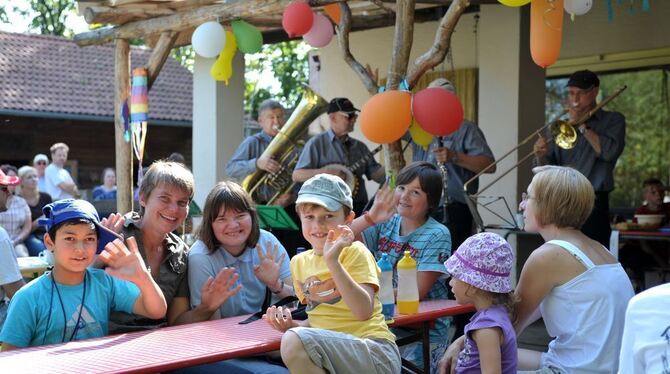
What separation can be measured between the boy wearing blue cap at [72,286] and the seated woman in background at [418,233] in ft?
3.89

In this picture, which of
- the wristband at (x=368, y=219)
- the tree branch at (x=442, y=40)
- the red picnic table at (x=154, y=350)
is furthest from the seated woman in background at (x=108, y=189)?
the red picnic table at (x=154, y=350)

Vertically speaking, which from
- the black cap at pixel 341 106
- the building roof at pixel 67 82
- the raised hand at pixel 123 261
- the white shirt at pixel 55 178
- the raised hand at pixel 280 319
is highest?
the building roof at pixel 67 82

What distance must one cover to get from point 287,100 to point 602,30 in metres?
16.9

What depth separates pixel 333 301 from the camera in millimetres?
3152

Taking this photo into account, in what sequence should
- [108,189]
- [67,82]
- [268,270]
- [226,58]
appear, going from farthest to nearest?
[67,82] → [108,189] → [226,58] → [268,270]

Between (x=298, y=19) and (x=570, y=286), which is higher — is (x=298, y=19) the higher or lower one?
the higher one

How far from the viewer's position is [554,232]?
127 inches

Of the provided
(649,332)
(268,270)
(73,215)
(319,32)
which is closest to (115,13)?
(319,32)

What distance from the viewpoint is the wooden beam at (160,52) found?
882cm

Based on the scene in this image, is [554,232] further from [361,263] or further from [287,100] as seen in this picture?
[287,100]

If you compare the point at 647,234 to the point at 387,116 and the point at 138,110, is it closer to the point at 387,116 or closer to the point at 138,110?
the point at 387,116

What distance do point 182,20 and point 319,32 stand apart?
5.78 ft

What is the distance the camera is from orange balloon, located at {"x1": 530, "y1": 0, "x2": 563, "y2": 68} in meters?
5.50

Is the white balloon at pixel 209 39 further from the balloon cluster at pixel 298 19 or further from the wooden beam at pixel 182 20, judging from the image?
the balloon cluster at pixel 298 19
